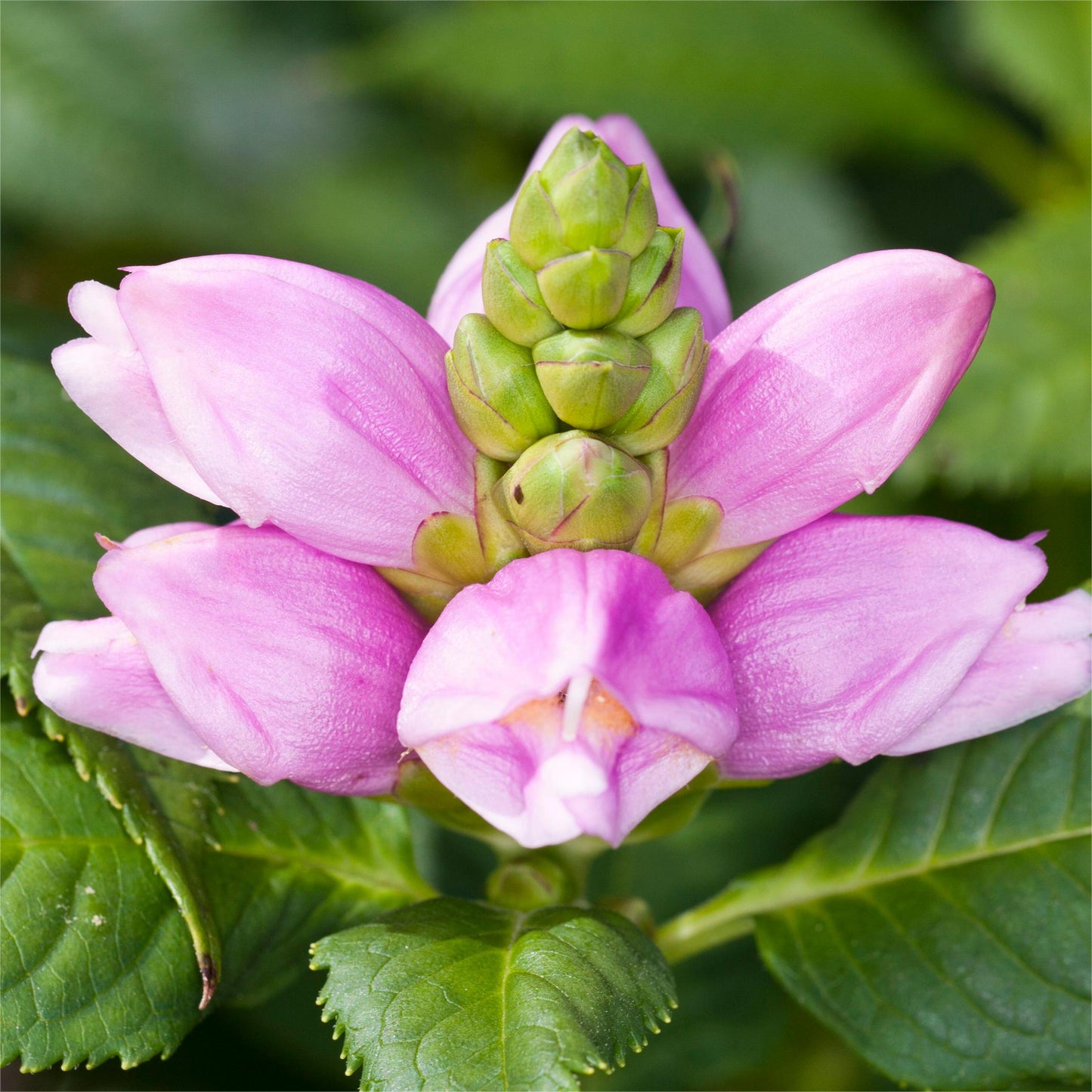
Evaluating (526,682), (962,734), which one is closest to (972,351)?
(962,734)

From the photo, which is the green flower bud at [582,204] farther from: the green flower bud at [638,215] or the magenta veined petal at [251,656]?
the magenta veined petal at [251,656]

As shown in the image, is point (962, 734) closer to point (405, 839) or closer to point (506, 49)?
point (405, 839)

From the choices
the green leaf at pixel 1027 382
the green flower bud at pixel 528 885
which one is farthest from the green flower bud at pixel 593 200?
the green leaf at pixel 1027 382

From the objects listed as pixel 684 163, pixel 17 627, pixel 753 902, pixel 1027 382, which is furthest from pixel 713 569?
pixel 684 163

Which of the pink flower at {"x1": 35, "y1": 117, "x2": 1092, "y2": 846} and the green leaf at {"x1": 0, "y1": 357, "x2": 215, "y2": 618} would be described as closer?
the pink flower at {"x1": 35, "y1": 117, "x2": 1092, "y2": 846}

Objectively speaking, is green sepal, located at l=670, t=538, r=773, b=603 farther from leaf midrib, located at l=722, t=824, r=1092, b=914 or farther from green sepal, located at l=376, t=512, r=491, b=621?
leaf midrib, located at l=722, t=824, r=1092, b=914

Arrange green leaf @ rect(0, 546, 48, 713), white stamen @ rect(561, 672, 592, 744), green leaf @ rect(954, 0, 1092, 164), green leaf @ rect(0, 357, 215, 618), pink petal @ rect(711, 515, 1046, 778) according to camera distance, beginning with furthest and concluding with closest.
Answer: green leaf @ rect(954, 0, 1092, 164) → green leaf @ rect(0, 357, 215, 618) → green leaf @ rect(0, 546, 48, 713) → pink petal @ rect(711, 515, 1046, 778) → white stamen @ rect(561, 672, 592, 744)

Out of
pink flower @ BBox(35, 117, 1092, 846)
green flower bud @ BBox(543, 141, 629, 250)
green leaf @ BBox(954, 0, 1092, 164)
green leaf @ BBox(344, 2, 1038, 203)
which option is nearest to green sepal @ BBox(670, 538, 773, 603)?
pink flower @ BBox(35, 117, 1092, 846)

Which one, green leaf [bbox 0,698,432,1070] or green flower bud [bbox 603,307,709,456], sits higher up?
green flower bud [bbox 603,307,709,456]
